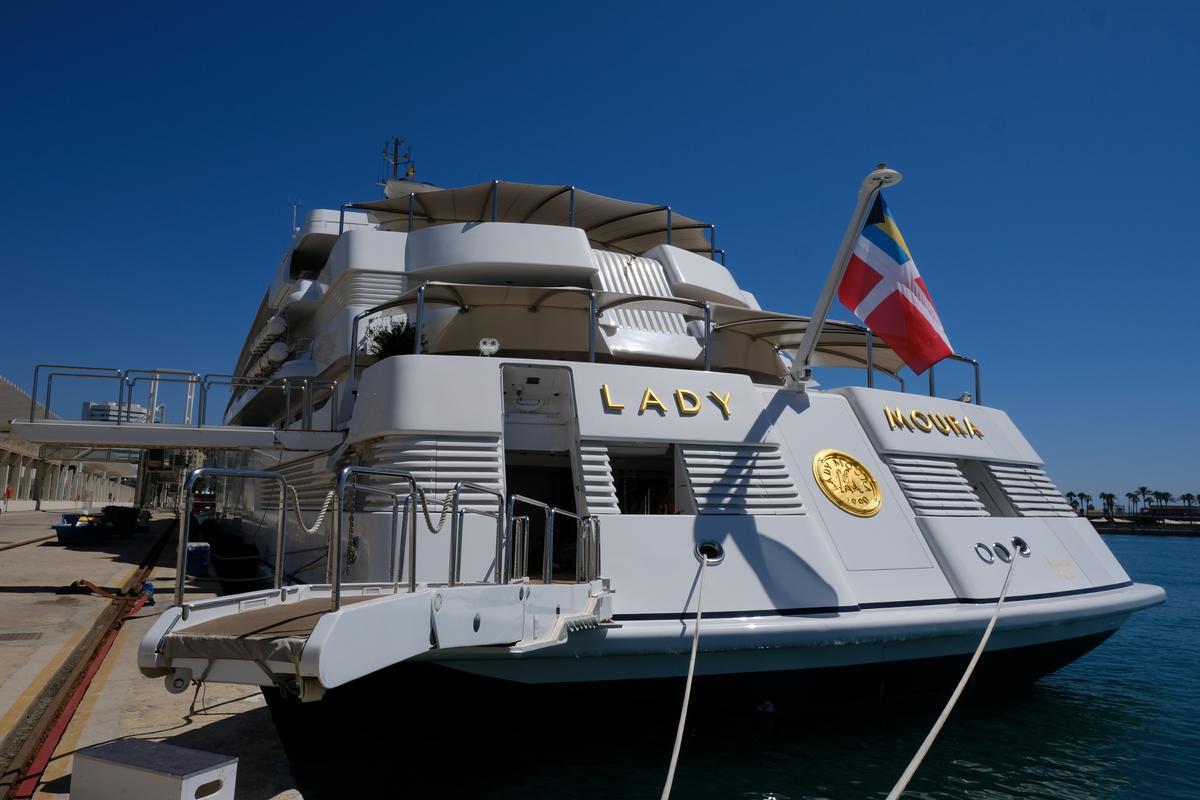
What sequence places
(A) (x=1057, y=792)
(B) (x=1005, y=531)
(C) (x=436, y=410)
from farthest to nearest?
(B) (x=1005, y=531) < (C) (x=436, y=410) < (A) (x=1057, y=792)

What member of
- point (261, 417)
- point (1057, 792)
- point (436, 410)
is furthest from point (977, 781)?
point (261, 417)

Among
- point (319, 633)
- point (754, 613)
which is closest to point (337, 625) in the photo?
point (319, 633)

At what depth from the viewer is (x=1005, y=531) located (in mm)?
10320

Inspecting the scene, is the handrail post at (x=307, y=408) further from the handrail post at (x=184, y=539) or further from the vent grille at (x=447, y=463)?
the handrail post at (x=184, y=539)

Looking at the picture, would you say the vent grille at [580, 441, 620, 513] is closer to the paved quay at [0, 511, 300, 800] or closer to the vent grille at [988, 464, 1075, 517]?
the paved quay at [0, 511, 300, 800]

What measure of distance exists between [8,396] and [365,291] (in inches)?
1873

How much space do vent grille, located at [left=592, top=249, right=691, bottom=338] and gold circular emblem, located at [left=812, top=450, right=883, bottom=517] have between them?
5121 millimetres

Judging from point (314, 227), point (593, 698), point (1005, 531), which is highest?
point (314, 227)

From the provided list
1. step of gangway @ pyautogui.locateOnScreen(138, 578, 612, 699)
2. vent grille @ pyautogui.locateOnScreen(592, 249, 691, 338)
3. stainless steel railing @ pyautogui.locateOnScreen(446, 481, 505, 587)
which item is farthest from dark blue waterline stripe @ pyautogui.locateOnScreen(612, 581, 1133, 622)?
vent grille @ pyautogui.locateOnScreen(592, 249, 691, 338)

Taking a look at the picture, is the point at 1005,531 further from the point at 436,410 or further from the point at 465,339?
the point at 465,339

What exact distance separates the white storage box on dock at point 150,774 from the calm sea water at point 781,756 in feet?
6.99

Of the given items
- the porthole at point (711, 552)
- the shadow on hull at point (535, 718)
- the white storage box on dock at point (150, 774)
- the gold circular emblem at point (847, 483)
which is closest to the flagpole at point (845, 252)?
the gold circular emblem at point (847, 483)

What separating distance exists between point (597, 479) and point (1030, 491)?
6586 millimetres

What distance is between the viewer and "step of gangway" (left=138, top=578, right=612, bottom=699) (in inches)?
177
